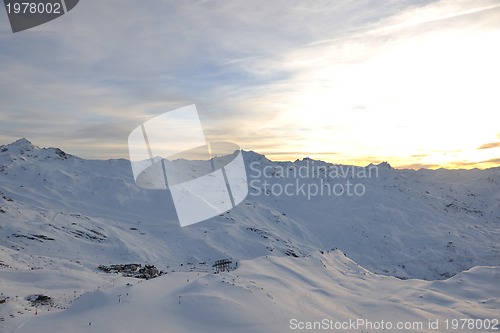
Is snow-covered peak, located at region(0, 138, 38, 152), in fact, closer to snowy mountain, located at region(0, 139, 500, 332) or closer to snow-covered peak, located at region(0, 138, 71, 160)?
snow-covered peak, located at region(0, 138, 71, 160)

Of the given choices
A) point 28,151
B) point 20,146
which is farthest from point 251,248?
point 20,146

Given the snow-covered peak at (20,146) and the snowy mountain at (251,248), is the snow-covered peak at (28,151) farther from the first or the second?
the snowy mountain at (251,248)

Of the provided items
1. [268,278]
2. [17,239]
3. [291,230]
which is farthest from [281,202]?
[268,278]

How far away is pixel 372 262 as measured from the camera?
296 feet

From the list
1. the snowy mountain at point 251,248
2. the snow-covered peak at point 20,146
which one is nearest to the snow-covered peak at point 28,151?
the snow-covered peak at point 20,146

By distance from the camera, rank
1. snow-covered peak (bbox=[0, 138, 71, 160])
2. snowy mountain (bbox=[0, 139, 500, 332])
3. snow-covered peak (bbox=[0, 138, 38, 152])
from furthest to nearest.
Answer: snow-covered peak (bbox=[0, 138, 38, 152])
snow-covered peak (bbox=[0, 138, 71, 160])
snowy mountain (bbox=[0, 139, 500, 332])

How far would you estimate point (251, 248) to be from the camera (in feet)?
232

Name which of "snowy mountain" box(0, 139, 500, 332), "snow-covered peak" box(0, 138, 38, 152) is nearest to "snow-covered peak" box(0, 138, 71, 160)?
"snow-covered peak" box(0, 138, 38, 152)

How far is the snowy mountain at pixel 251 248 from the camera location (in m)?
17.8

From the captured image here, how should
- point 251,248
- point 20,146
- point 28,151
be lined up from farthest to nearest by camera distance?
point 20,146
point 28,151
point 251,248

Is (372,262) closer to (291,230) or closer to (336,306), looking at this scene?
(291,230)

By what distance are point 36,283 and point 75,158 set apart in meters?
93.4

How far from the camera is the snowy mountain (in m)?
17.8

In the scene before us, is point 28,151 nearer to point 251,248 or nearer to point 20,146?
Result: point 20,146
